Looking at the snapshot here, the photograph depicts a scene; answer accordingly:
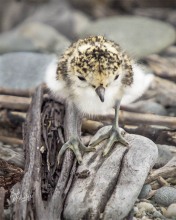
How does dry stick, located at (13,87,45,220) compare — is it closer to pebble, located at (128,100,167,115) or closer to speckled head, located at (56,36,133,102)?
speckled head, located at (56,36,133,102)

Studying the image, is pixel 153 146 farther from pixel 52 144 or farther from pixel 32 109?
pixel 32 109

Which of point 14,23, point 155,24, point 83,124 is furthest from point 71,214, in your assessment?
point 14,23

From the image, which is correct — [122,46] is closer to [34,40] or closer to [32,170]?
[34,40]

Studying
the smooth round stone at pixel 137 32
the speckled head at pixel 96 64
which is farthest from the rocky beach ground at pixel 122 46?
the speckled head at pixel 96 64

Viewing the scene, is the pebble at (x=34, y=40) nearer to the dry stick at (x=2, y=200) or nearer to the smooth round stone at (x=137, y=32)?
the smooth round stone at (x=137, y=32)

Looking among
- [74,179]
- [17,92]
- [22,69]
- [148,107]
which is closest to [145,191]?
[74,179]

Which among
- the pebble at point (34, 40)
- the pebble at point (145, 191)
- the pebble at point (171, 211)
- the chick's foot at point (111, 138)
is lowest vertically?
the pebble at point (171, 211)
